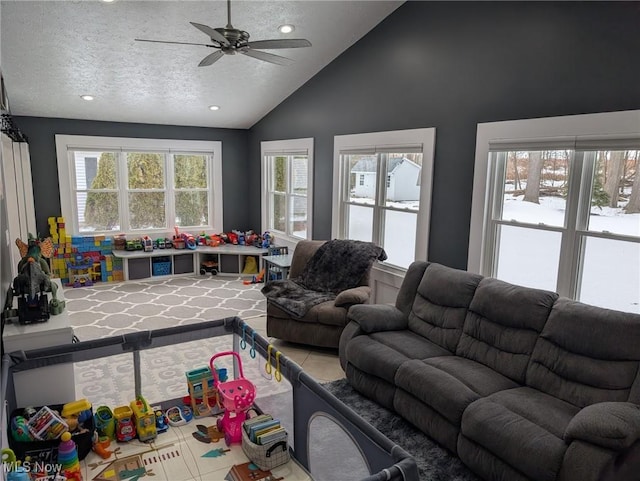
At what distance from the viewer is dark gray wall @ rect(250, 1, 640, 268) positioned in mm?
2783

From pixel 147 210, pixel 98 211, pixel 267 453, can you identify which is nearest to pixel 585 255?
pixel 267 453

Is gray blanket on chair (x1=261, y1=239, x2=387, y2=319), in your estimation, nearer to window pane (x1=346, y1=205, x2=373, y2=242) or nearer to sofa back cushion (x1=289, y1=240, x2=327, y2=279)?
sofa back cushion (x1=289, y1=240, x2=327, y2=279)

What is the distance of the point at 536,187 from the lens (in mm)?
3379

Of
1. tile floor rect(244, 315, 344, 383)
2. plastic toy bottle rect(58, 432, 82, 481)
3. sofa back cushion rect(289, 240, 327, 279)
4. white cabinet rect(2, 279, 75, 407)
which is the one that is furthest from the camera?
sofa back cushion rect(289, 240, 327, 279)

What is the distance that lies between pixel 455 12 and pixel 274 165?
3814 mm

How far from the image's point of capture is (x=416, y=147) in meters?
4.21

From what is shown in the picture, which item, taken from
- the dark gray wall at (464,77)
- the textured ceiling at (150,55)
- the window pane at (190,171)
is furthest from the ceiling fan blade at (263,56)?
the window pane at (190,171)

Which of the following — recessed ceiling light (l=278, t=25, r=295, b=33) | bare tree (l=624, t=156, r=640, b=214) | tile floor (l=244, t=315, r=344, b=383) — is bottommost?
tile floor (l=244, t=315, r=344, b=383)

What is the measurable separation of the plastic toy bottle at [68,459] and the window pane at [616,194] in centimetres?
322

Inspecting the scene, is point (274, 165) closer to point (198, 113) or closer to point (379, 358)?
point (198, 113)

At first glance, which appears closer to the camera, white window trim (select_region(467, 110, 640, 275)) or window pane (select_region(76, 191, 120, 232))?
white window trim (select_region(467, 110, 640, 275))

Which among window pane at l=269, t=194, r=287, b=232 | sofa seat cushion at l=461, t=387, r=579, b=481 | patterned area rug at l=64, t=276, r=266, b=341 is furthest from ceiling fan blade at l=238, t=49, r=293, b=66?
window pane at l=269, t=194, r=287, b=232

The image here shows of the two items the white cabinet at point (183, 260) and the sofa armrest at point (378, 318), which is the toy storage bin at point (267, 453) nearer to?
the sofa armrest at point (378, 318)

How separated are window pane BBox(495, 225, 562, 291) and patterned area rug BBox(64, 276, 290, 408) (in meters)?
2.02
